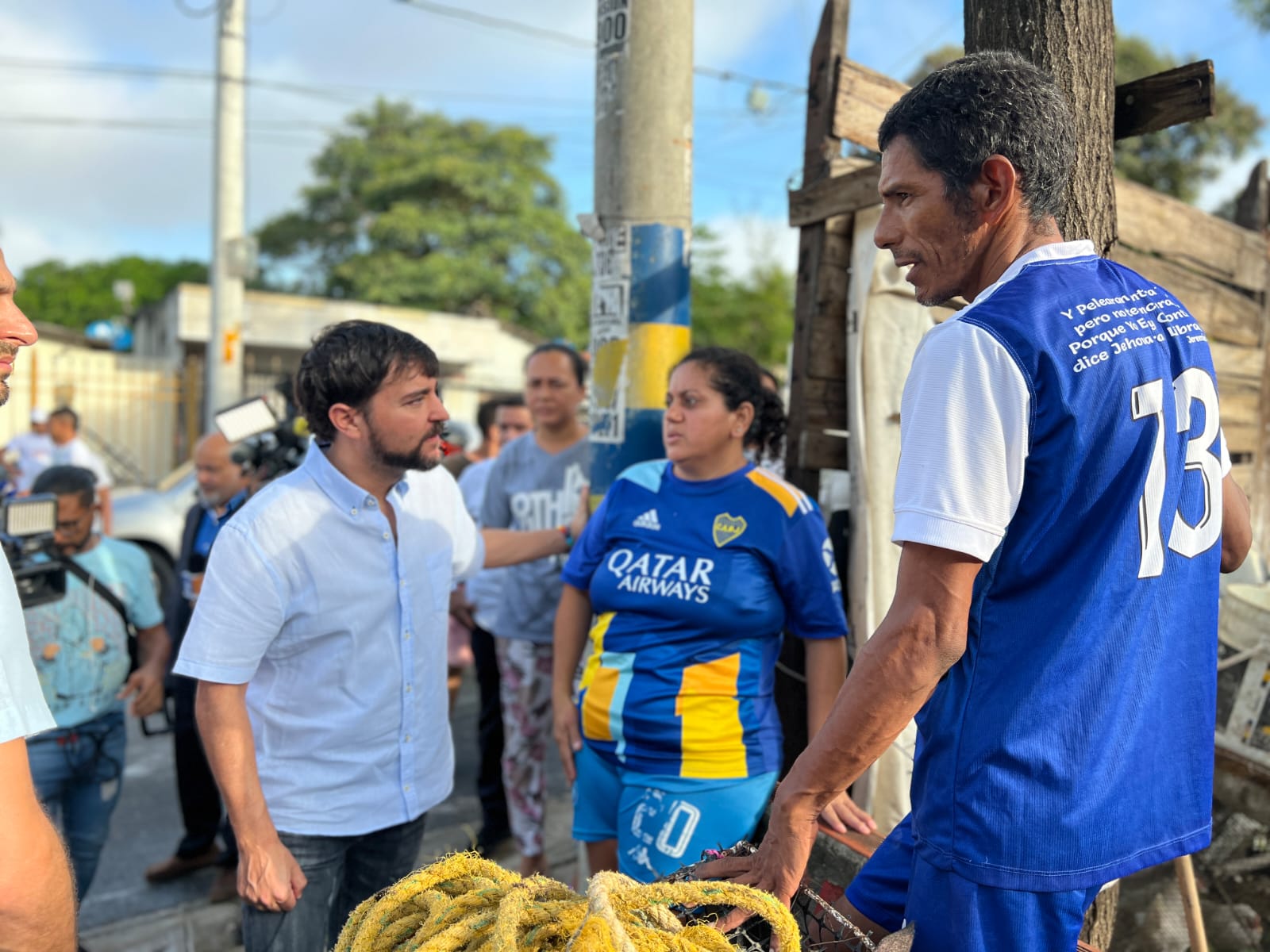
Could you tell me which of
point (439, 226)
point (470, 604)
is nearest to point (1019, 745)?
point (470, 604)

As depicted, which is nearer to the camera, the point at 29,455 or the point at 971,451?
the point at 971,451

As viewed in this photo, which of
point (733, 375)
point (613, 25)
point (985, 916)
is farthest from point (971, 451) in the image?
point (613, 25)

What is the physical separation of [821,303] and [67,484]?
3.13 meters

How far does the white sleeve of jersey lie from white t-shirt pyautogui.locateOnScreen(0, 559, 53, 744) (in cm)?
132

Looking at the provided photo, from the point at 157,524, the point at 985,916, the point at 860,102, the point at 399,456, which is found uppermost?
the point at 860,102

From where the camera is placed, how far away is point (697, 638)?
257 centimetres

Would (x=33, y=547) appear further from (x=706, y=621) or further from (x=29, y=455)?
(x=29, y=455)

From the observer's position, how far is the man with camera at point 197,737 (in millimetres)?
4129

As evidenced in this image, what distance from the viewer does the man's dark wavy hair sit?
1458 mm

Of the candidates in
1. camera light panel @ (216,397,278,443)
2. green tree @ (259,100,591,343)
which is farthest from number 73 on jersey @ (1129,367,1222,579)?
green tree @ (259,100,591,343)

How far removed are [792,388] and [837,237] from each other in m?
0.52

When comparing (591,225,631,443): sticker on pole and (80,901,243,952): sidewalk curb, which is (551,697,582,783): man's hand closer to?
(591,225,631,443): sticker on pole

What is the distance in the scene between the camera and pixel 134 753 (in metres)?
5.82

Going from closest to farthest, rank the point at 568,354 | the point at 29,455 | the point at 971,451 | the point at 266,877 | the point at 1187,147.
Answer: the point at 971,451 < the point at 266,877 < the point at 568,354 < the point at 29,455 < the point at 1187,147
